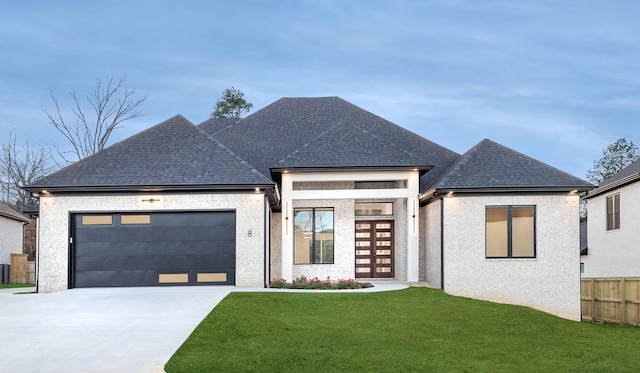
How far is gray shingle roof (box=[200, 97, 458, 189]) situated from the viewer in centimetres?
2184

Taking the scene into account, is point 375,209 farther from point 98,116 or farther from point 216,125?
point 98,116

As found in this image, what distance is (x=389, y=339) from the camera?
1202cm

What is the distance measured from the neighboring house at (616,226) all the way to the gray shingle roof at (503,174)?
7136 mm

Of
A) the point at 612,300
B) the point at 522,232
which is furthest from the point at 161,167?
the point at 612,300

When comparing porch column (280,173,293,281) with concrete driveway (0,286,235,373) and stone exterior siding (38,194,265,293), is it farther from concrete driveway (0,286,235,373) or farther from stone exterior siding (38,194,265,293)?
concrete driveway (0,286,235,373)

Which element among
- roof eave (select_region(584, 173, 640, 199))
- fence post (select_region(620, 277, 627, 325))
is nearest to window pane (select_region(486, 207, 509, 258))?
fence post (select_region(620, 277, 627, 325))

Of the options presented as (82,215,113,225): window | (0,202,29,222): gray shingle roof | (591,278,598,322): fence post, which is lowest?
(591,278,598,322): fence post

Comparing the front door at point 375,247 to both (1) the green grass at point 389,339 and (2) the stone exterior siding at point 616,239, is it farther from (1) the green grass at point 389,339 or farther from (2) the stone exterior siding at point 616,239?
(2) the stone exterior siding at point 616,239

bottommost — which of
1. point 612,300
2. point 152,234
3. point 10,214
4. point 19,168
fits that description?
point 612,300

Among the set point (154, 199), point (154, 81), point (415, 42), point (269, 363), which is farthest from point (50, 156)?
point (269, 363)

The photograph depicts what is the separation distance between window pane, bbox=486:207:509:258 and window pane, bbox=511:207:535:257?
25 centimetres

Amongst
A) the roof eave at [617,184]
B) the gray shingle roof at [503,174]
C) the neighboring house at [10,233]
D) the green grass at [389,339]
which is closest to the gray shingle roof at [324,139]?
the gray shingle roof at [503,174]

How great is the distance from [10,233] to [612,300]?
30.8 metres

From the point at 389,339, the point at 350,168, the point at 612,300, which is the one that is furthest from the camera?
the point at 350,168
